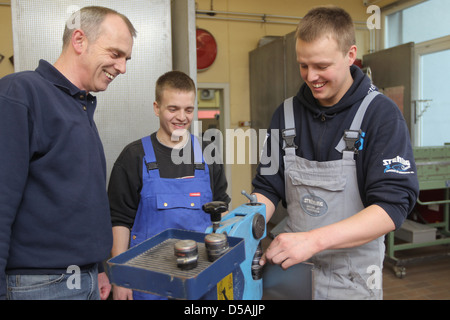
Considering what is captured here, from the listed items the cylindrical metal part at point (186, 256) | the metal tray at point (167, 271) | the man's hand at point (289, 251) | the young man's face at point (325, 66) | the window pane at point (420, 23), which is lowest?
the man's hand at point (289, 251)

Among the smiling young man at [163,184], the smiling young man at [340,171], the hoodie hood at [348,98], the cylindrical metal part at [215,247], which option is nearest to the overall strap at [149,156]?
the smiling young man at [163,184]

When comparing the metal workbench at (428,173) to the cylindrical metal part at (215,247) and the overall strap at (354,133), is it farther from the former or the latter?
the cylindrical metal part at (215,247)

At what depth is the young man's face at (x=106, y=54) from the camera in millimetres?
1168

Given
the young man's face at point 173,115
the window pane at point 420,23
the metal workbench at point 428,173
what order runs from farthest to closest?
1. the window pane at point 420,23
2. the metal workbench at point 428,173
3. the young man's face at point 173,115

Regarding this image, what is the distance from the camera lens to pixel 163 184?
1.54 m

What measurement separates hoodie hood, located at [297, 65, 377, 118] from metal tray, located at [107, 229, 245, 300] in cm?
64

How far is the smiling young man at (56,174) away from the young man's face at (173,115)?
47cm

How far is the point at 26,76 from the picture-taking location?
3.29 feet

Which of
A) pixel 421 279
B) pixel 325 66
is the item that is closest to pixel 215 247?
pixel 325 66

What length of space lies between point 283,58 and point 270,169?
127 inches

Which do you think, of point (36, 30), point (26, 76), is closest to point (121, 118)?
point (36, 30)

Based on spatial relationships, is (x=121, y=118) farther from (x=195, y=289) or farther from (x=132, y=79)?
(x=195, y=289)

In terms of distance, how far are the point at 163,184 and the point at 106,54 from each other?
0.58 meters

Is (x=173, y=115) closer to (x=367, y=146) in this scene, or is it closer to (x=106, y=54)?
(x=106, y=54)
